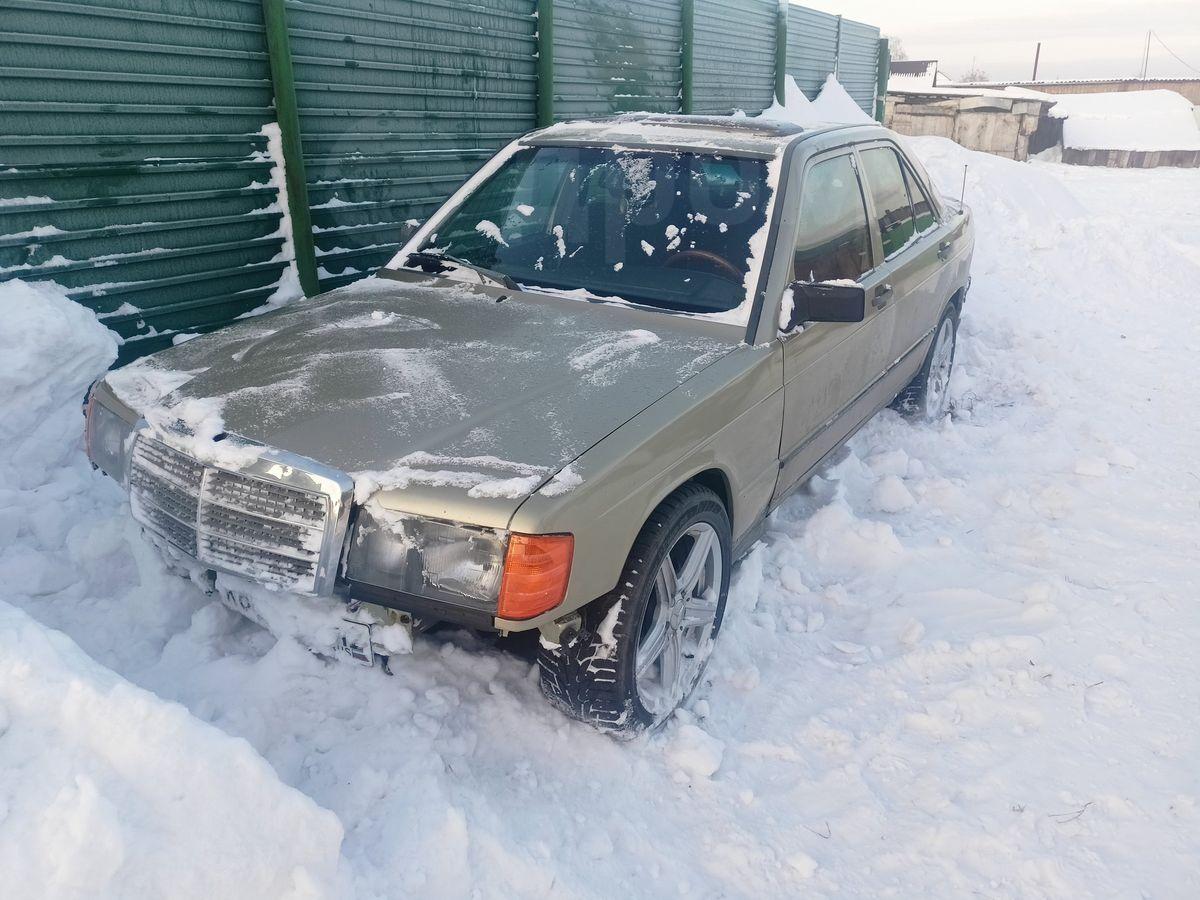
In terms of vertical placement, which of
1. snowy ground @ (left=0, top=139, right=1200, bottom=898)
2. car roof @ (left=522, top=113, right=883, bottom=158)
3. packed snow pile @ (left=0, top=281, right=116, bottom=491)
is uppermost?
car roof @ (left=522, top=113, right=883, bottom=158)

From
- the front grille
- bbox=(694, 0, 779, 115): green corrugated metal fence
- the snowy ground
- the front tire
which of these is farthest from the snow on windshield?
bbox=(694, 0, 779, 115): green corrugated metal fence

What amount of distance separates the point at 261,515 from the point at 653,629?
1213mm

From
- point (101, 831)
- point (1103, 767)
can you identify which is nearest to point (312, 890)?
point (101, 831)

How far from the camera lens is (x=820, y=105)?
13.7 metres

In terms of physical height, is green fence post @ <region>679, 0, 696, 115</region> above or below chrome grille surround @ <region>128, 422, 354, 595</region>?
above

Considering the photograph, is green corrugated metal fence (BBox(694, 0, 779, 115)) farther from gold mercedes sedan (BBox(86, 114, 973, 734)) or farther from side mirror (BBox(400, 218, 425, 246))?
side mirror (BBox(400, 218, 425, 246))

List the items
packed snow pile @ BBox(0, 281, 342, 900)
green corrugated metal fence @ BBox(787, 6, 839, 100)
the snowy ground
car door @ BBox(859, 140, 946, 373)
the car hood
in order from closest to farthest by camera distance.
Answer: packed snow pile @ BBox(0, 281, 342, 900) → the snowy ground → the car hood → car door @ BBox(859, 140, 946, 373) → green corrugated metal fence @ BBox(787, 6, 839, 100)

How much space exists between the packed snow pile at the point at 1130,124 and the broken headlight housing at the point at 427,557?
28843mm

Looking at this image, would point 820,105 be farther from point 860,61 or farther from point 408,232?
point 408,232

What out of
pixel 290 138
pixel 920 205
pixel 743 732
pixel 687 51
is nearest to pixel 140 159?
pixel 290 138

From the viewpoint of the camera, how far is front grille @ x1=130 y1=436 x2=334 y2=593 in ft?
7.42

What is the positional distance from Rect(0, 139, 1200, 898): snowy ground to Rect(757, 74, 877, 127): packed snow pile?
951 centimetres

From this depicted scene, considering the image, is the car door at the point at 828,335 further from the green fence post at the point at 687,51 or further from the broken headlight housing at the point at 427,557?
the green fence post at the point at 687,51

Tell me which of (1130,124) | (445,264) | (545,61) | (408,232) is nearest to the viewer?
(445,264)
